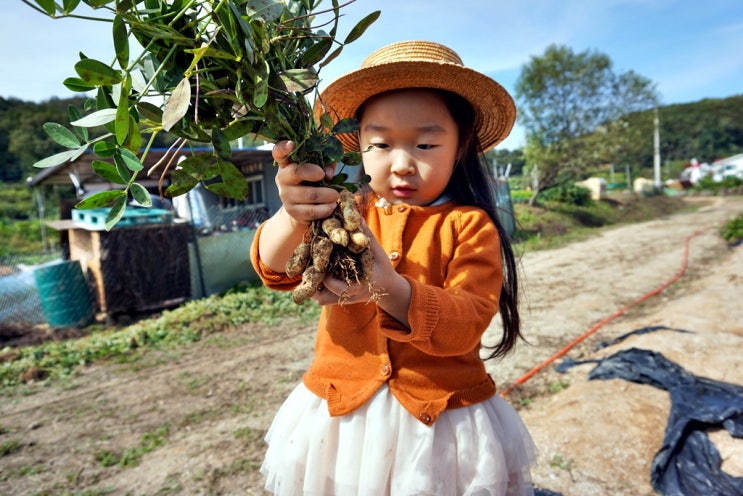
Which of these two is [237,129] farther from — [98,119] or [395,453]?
[395,453]

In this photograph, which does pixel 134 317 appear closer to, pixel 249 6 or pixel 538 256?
pixel 249 6

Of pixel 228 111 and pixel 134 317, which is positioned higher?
pixel 228 111

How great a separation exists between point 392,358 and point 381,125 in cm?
73

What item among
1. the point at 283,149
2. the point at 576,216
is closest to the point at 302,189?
the point at 283,149

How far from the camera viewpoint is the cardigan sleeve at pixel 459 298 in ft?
3.76

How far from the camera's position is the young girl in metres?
1.22

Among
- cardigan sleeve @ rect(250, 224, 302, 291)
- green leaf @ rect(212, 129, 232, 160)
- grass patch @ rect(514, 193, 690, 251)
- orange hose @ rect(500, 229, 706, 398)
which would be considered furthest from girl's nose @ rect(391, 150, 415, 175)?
grass patch @ rect(514, 193, 690, 251)

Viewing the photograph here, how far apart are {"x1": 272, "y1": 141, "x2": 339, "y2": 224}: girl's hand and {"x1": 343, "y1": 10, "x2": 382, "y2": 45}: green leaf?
0.97 ft

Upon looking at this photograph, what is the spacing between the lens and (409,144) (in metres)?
1.38

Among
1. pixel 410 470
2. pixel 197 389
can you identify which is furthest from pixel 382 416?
pixel 197 389

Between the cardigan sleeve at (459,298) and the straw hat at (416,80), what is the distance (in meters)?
0.43

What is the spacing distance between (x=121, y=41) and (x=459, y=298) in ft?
3.16

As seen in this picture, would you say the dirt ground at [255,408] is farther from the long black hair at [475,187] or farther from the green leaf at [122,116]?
the green leaf at [122,116]

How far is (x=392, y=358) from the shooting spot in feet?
4.46
